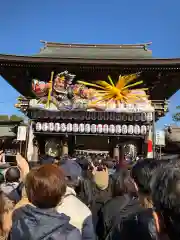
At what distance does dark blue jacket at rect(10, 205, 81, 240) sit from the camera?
81.4 inches

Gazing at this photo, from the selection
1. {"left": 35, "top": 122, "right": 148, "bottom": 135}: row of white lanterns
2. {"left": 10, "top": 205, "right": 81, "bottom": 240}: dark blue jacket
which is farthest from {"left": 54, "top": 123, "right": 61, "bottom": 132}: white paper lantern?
{"left": 10, "top": 205, "right": 81, "bottom": 240}: dark blue jacket

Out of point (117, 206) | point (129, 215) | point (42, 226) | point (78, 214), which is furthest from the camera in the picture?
point (117, 206)

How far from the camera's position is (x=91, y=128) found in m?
15.1

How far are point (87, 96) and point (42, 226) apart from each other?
1323 cm

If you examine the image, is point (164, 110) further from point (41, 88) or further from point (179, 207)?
point (179, 207)

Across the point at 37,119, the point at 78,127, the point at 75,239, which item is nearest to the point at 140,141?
the point at 78,127

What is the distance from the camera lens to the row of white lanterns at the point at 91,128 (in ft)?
49.3

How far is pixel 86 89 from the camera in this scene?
15359 millimetres

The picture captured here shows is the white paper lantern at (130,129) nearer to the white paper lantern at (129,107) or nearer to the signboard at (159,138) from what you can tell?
the white paper lantern at (129,107)

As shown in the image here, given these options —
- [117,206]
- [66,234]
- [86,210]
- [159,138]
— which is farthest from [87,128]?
[66,234]

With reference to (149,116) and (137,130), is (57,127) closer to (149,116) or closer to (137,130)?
(137,130)

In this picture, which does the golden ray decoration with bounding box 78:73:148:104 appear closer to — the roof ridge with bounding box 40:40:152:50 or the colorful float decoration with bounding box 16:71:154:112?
the colorful float decoration with bounding box 16:71:154:112

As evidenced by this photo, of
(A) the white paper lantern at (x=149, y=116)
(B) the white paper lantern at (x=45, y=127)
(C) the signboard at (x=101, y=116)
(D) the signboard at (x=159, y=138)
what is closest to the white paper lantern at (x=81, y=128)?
(C) the signboard at (x=101, y=116)

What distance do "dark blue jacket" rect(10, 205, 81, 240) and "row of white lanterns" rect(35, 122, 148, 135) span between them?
42.1 ft
